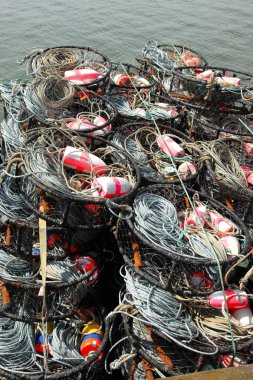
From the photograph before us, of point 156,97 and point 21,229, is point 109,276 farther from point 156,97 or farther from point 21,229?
point 156,97

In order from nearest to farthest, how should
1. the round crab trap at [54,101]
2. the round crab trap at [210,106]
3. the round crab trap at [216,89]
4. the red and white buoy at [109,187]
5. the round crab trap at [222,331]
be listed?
the round crab trap at [222,331], the red and white buoy at [109,187], the round crab trap at [54,101], the round crab trap at [216,89], the round crab trap at [210,106]

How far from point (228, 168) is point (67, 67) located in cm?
311

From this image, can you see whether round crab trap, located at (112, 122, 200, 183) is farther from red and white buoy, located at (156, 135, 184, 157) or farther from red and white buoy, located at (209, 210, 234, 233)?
red and white buoy, located at (209, 210, 234, 233)

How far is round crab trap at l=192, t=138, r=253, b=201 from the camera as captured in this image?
13.1ft

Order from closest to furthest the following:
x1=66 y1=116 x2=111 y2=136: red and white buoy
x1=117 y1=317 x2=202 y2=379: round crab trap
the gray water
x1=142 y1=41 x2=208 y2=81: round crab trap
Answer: x1=117 y1=317 x2=202 y2=379: round crab trap < x1=66 y1=116 x2=111 y2=136: red and white buoy < x1=142 y1=41 x2=208 y2=81: round crab trap < the gray water

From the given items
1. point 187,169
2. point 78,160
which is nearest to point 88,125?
point 78,160

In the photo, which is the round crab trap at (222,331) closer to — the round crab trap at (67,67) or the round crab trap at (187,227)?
the round crab trap at (187,227)

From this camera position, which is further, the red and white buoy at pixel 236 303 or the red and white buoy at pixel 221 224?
the red and white buoy at pixel 221 224

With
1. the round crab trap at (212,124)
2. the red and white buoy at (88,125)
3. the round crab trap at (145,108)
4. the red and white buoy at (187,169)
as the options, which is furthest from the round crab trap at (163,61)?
the red and white buoy at (187,169)

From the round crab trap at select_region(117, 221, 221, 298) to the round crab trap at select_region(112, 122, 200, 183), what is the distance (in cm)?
86

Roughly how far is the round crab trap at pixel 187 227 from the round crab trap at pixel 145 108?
1.53 meters

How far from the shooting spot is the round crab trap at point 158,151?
4273 millimetres

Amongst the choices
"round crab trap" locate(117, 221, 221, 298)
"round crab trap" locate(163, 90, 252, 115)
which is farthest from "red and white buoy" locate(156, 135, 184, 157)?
"round crab trap" locate(117, 221, 221, 298)

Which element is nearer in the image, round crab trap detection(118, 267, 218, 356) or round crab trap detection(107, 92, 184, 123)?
round crab trap detection(118, 267, 218, 356)
